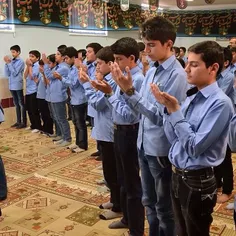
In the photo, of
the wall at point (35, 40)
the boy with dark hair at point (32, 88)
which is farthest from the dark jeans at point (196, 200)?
the wall at point (35, 40)

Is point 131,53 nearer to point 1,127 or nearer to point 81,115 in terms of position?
point 81,115

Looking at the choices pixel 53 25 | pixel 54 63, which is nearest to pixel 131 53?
pixel 54 63

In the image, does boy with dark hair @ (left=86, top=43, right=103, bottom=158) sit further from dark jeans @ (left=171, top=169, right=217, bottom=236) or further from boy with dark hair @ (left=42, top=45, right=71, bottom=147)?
dark jeans @ (left=171, top=169, right=217, bottom=236)

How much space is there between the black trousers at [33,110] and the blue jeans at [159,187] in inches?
173

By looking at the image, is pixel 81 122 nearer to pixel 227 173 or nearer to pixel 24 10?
pixel 227 173

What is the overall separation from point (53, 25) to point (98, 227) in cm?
560

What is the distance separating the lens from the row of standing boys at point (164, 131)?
1.56 m

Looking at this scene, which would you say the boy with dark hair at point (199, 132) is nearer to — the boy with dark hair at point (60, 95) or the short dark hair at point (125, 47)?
the short dark hair at point (125, 47)

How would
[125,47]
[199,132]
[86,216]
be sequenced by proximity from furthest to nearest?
[86,216]
[125,47]
[199,132]

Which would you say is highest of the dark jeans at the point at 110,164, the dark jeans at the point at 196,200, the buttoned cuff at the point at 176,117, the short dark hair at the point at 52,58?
the short dark hair at the point at 52,58

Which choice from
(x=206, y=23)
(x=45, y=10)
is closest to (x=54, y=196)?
(x=45, y=10)

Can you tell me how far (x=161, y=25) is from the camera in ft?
6.12

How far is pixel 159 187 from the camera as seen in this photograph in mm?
1941

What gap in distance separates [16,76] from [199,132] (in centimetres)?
534
